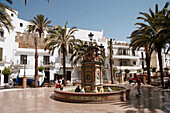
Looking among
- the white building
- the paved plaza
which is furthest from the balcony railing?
the paved plaza

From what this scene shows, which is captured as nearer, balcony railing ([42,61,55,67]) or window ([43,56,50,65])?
balcony railing ([42,61,55,67])

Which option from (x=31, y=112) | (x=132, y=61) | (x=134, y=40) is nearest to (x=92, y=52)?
(x=31, y=112)

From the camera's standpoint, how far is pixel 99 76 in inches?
507

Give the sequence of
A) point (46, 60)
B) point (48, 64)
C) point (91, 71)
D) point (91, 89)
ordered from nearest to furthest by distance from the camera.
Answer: point (91, 89) < point (91, 71) < point (48, 64) < point (46, 60)

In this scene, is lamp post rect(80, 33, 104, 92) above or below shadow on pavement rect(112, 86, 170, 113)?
above

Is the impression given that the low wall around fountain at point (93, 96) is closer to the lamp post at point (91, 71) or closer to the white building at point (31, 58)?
the lamp post at point (91, 71)

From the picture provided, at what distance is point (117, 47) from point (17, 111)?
3813 centimetres

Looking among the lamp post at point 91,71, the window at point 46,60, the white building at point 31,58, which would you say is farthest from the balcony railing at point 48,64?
the lamp post at point 91,71

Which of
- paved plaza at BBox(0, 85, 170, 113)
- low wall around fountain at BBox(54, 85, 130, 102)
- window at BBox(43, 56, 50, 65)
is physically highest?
window at BBox(43, 56, 50, 65)

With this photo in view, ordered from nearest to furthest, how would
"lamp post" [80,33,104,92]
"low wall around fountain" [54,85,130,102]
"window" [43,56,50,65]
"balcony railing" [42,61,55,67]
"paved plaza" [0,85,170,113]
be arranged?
"paved plaza" [0,85,170,113]
"low wall around fountain" [54,85,130,102]
"lamp post" [80,33,104,92]
"balcony railing" [42,61,55,67]
"window" [43,56,50,65]

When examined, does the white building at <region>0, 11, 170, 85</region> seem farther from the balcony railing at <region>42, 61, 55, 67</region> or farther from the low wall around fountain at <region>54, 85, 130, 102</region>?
the low wall around fountain at <region>54, 85, 130, 102</region>

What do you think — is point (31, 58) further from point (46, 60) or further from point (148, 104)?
point (148, 104)

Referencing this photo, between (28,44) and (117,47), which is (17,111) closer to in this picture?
(28,44)

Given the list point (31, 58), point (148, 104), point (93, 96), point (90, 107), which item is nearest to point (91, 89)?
point (93, 96)
